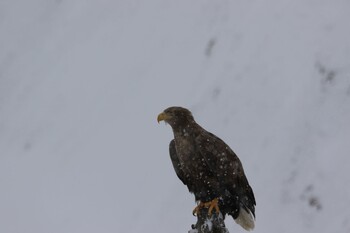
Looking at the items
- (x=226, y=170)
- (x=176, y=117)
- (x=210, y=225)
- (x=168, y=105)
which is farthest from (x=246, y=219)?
(x=168, y=105)

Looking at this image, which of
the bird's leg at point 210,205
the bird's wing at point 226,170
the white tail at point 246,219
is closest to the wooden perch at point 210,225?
the bird's leg at point 210,205

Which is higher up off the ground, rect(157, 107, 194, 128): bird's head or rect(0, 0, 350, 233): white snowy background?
rect(0, 0, 350, 233): white snowy background

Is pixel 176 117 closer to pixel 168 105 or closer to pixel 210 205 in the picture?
pixel 210 205

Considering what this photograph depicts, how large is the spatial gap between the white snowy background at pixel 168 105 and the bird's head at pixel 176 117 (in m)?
4.40

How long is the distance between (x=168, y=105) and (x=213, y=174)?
30.3 feet

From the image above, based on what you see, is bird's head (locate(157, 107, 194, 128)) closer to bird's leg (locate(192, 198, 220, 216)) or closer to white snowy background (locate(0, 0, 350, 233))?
bird's leg (locate(192, 198, 220, 216))

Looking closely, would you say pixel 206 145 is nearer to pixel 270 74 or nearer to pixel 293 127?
pixel 293 127

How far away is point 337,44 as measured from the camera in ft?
51.9

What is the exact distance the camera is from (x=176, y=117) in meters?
10.1

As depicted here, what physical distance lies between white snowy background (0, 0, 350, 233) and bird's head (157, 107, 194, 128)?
4.40 metres

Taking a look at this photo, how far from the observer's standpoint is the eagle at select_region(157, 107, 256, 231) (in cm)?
955

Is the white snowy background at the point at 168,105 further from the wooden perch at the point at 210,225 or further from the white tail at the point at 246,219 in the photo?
the wooden perch at the point at 210,225

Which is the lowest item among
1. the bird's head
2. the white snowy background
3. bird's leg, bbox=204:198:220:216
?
bird's leg, bbox=204:198:220:216

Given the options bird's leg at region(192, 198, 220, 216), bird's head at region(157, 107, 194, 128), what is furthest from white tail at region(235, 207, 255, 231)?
bird's head at region(157, 107, 194, 128)
